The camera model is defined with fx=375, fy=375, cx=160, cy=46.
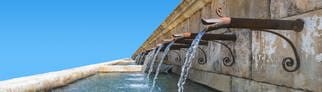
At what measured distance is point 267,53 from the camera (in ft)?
12.8

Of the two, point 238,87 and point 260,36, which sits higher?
point 260,36

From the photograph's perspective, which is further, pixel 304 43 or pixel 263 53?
pixel 263 53

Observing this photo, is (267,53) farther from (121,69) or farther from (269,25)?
(121,69)

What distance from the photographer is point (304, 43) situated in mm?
3133

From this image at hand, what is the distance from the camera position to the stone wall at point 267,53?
3023mm

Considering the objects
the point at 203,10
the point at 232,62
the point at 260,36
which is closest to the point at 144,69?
the point at 203,10

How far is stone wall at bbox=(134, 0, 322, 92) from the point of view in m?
3.02

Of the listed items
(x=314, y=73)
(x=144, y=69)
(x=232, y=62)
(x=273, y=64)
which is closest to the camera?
(x=314, y=73)

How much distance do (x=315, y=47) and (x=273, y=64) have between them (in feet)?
2.55

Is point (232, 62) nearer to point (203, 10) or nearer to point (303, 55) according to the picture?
point (303, 55)

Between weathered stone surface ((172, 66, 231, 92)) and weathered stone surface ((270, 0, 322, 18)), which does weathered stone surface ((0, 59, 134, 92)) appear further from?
weathered stone surface ((270, 0, 322, 18))

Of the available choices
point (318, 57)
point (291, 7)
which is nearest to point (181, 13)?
point (291, 7)

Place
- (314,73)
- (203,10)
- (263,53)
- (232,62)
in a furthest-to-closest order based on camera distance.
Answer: (203,10), (232,62), (263,53), (314,73)

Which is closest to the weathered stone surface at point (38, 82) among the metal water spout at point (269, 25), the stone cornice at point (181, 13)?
the stone cornice at point (181, 13)
